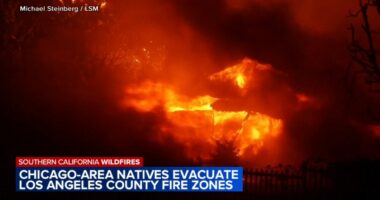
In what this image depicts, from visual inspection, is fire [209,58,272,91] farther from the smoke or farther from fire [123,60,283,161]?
the smoke

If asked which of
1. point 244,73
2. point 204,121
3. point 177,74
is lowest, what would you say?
point 204,121

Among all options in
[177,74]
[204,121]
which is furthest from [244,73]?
[177,74]

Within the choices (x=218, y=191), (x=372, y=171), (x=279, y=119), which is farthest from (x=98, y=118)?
(x=372, y=171)

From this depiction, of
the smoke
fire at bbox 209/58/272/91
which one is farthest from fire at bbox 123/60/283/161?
the smoke

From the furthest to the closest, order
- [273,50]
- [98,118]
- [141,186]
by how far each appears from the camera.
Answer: [273,50] → [98,118] → [141,186]

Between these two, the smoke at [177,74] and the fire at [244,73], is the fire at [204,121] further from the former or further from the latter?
the smoke at [177,74]

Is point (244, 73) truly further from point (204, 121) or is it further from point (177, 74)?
point (177, 74)

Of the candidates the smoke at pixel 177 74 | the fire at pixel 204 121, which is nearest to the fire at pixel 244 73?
the fire at pixel 204 121

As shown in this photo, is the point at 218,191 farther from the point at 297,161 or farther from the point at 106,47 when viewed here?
the point at 106,47
